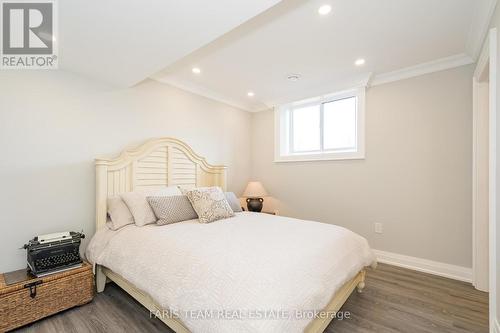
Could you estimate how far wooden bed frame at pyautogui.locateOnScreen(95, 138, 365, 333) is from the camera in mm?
1903

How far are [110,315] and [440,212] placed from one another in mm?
3479

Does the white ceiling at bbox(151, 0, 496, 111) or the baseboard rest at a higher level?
the white ceiling at bbox(151, 0, 496, 111)

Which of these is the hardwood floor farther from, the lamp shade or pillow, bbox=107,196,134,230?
the lamp shade

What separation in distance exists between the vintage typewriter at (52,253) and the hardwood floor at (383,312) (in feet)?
1.24

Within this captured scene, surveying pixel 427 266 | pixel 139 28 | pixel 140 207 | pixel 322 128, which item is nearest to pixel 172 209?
pixel 140 207

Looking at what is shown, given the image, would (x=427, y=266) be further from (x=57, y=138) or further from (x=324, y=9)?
(x=57, y=138)

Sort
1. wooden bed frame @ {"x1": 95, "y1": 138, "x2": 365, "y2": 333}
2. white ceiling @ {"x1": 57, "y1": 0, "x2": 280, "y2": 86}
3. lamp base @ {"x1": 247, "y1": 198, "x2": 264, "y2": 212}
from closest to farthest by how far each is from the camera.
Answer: white ceiling @ {"x1": 57, "y1": 0, "x2": 280, "y2": 86} < wooden bed frame @ {"x1": 95, "y1": 138, "x2": 365, "y2": 333} < lamp base @ {"x1": 247, "y1": 198, "x2": 264, "y2": 212}

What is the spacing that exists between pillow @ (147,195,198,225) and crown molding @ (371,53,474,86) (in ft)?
9.47

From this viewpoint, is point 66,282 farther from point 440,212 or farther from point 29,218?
point 440,212

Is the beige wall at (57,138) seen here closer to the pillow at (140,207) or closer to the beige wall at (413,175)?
the pillow at (140,207)

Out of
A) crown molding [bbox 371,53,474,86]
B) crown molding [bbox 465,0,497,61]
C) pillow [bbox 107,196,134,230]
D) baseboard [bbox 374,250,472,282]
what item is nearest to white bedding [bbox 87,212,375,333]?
pillow [bbox 107,196,134,230]

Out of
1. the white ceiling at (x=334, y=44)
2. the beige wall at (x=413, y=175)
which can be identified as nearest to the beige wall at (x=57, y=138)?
the white ceiling at (x=334, y=44)

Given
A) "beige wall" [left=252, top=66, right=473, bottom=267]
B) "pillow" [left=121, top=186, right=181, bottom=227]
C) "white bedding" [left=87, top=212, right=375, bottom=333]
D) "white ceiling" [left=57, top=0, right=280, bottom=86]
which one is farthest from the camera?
"beige wall" [left=252, top=66, right=473, bottom=267]

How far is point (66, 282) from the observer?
6.18 ft
